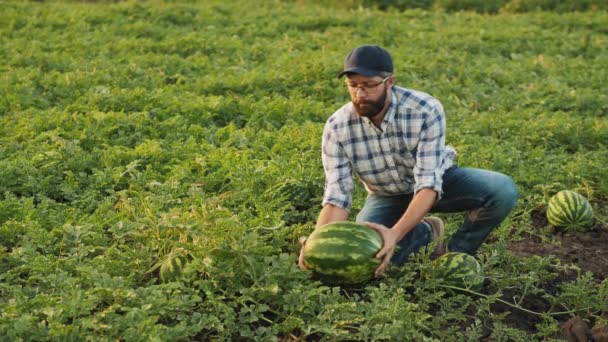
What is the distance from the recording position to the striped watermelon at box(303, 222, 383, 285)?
480cm

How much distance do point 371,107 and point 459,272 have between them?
44.3 inches

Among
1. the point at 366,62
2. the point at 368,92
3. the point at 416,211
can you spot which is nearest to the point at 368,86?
the point at 368,92

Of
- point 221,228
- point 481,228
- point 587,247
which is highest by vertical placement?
→ point 221,228

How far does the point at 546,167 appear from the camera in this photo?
744cm

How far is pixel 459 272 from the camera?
16.5 feet

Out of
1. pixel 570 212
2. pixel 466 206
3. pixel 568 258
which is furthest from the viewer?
pixel 570 212

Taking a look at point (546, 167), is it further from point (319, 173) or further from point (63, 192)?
point (63, 192)

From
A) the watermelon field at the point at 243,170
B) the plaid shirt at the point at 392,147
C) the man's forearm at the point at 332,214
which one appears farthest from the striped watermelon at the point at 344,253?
the plaid shirt at the point at 392,147

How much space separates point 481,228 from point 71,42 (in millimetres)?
7662

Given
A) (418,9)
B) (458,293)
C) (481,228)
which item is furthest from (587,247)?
(418,9)

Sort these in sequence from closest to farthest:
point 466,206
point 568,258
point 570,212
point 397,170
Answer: point 397,170, point 466,206, point 568,258, point 570,212

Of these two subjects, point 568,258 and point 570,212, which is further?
point 570,212

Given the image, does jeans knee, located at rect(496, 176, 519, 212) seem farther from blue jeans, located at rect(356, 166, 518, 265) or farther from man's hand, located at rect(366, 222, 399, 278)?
man's hand, located at rect(366, 222, 399, 278)

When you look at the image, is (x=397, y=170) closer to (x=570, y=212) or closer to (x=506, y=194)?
(x=506, y=194)
